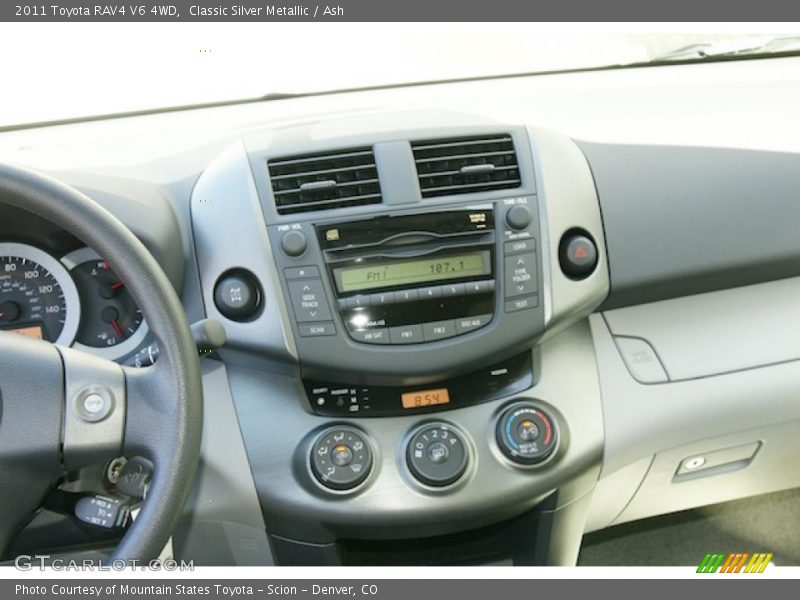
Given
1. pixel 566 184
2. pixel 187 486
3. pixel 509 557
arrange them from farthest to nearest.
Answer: pixel 509 557 < pixel 566 184 < pixel 187 486

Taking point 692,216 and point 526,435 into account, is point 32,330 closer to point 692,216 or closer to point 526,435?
point 526,435

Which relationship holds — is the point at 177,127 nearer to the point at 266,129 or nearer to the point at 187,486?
the point at 266,129

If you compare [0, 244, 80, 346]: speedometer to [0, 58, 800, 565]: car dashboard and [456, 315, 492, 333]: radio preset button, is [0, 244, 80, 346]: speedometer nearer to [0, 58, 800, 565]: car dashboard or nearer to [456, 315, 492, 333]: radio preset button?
[0, 58, 800, 565]: car dashboard

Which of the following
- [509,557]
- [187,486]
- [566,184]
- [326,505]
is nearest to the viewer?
[187,486]

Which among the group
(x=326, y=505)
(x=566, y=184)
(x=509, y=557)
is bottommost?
(x=509, y=557)

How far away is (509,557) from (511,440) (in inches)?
11.7

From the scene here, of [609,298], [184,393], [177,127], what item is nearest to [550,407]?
[609,298]

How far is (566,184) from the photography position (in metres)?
1.35

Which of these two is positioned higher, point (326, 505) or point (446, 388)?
point (446, 388)

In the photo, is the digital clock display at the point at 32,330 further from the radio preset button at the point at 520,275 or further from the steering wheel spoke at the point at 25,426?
the radio preset button at the point at 520,275

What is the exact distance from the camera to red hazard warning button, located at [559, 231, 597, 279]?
132 cm

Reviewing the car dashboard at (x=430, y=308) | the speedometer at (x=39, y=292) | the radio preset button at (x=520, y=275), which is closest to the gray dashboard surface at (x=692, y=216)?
the car dashboard at (x=430, y=308)

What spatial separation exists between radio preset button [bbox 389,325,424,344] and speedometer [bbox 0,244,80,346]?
1.60ft

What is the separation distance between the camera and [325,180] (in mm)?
1270
